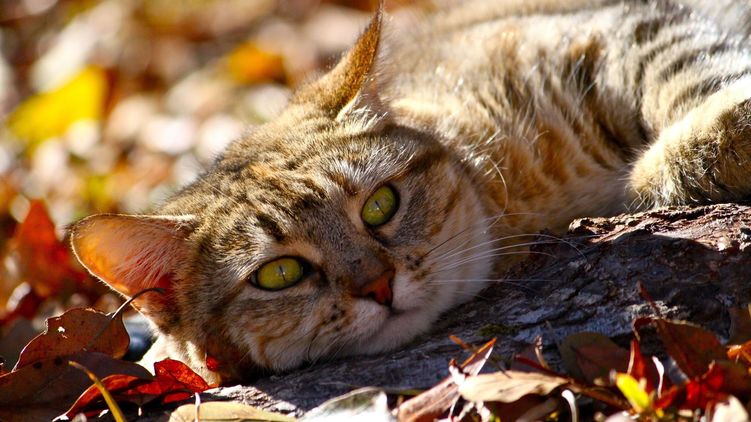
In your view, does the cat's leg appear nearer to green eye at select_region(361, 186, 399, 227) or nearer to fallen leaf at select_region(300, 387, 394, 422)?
green eye at select_region(361, 186, 399, 227)

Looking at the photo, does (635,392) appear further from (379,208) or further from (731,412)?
(379,208)

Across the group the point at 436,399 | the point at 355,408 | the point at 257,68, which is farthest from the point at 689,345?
the point at 257,68

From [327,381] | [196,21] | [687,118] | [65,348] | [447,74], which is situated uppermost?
[196,21]

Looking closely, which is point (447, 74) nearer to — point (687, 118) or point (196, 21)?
point (687, 118)

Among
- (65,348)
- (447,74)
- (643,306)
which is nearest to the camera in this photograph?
(643,306)

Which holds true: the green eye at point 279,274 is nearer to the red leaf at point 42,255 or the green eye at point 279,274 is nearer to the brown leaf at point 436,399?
the brown leaf at point 436,399

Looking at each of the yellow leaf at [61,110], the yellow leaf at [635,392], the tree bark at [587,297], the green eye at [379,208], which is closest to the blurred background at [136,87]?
the yellow leaf at [61,110]

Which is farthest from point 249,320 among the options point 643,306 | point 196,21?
point 196,21
